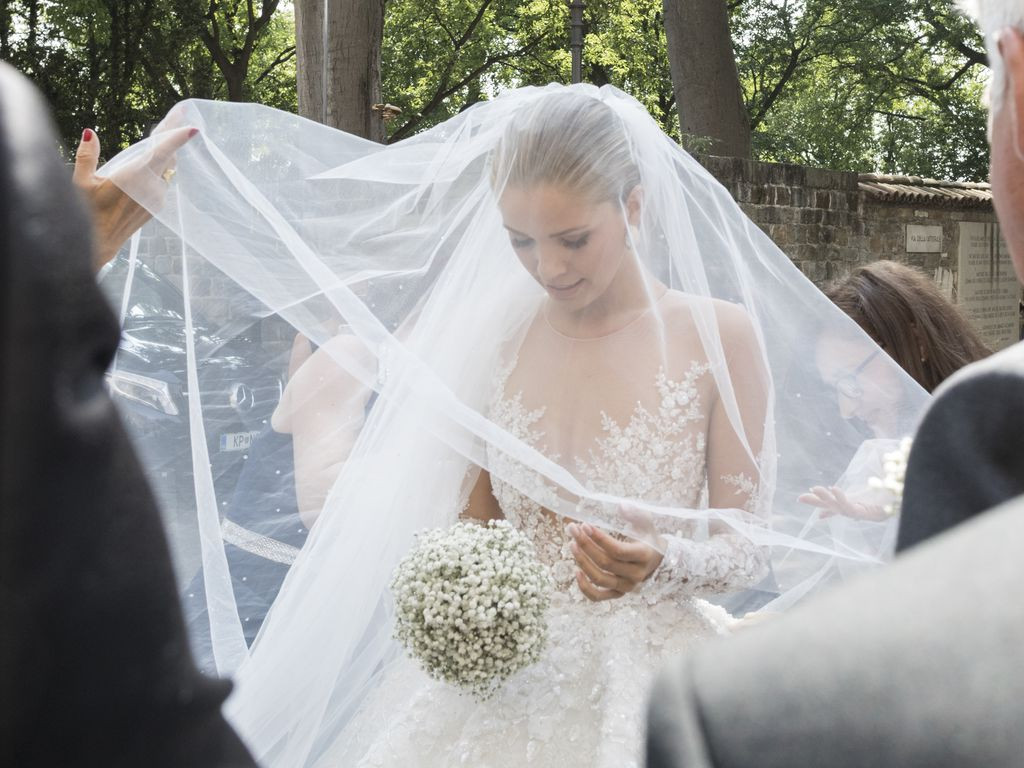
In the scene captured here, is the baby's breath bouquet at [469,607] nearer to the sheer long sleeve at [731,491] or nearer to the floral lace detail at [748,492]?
the sheer long sleeve at [731,491]

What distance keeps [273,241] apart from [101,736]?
2.09 meters

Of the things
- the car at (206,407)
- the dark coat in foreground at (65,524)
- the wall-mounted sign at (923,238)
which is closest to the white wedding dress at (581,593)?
the car at (206,407)

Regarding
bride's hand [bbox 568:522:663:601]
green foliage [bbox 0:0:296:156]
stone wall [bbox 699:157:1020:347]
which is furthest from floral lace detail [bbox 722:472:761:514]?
green foliage [bbox 0:0:296:156]

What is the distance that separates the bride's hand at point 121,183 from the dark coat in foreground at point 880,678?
2.05m

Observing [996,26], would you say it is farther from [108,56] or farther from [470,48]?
[470,48]

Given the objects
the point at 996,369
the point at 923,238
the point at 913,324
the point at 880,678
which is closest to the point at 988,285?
the point at 923,238

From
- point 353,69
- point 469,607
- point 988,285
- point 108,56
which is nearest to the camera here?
point 469,607

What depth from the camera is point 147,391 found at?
9.12 ft

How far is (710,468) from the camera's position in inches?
103

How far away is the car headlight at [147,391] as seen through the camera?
2.72 m

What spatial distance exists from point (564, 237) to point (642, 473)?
0.57m

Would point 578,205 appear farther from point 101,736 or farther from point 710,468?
point 101,736

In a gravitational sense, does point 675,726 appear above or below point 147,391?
above

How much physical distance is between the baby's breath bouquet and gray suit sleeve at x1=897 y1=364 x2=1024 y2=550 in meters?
1.38
